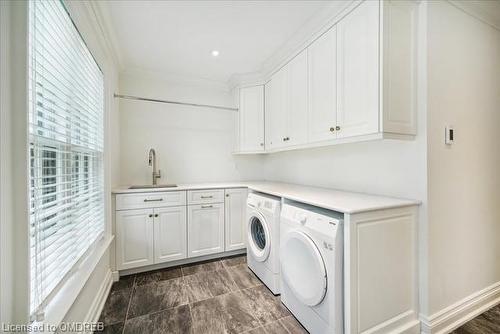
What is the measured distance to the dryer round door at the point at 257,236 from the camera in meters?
2.04

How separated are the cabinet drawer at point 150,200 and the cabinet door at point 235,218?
0.56 meters

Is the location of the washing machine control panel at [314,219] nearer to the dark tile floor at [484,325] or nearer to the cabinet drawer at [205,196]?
the cabinet drawer at [205,196]

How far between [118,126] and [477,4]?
354cm

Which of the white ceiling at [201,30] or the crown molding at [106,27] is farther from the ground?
the white ceiling at [201,30]

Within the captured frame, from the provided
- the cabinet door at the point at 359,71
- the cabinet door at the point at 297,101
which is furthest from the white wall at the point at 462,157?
the cabinet door at the point at 297,101

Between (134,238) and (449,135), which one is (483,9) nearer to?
(449,135)

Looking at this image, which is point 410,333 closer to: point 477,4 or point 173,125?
point 477,4

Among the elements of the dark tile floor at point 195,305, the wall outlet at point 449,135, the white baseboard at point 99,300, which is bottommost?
the dark tile floor at point 195,305

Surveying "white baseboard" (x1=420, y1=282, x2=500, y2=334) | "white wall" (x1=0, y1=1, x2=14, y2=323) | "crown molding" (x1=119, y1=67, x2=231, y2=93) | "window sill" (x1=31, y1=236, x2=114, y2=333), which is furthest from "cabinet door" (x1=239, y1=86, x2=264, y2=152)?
"white wall" (x1=0, y1=1, x2=14, y2=323)

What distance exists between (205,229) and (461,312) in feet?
7.69

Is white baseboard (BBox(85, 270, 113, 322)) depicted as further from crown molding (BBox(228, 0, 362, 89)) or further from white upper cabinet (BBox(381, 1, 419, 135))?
crown molding (BBox(228, 0, 362, 89))

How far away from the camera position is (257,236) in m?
2.25

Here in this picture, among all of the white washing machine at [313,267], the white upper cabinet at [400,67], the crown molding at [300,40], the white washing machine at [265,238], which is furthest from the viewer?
the white washing machine at [265,238]

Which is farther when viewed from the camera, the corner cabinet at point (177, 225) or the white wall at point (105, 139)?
the corner cabinet at point (177, 225)
